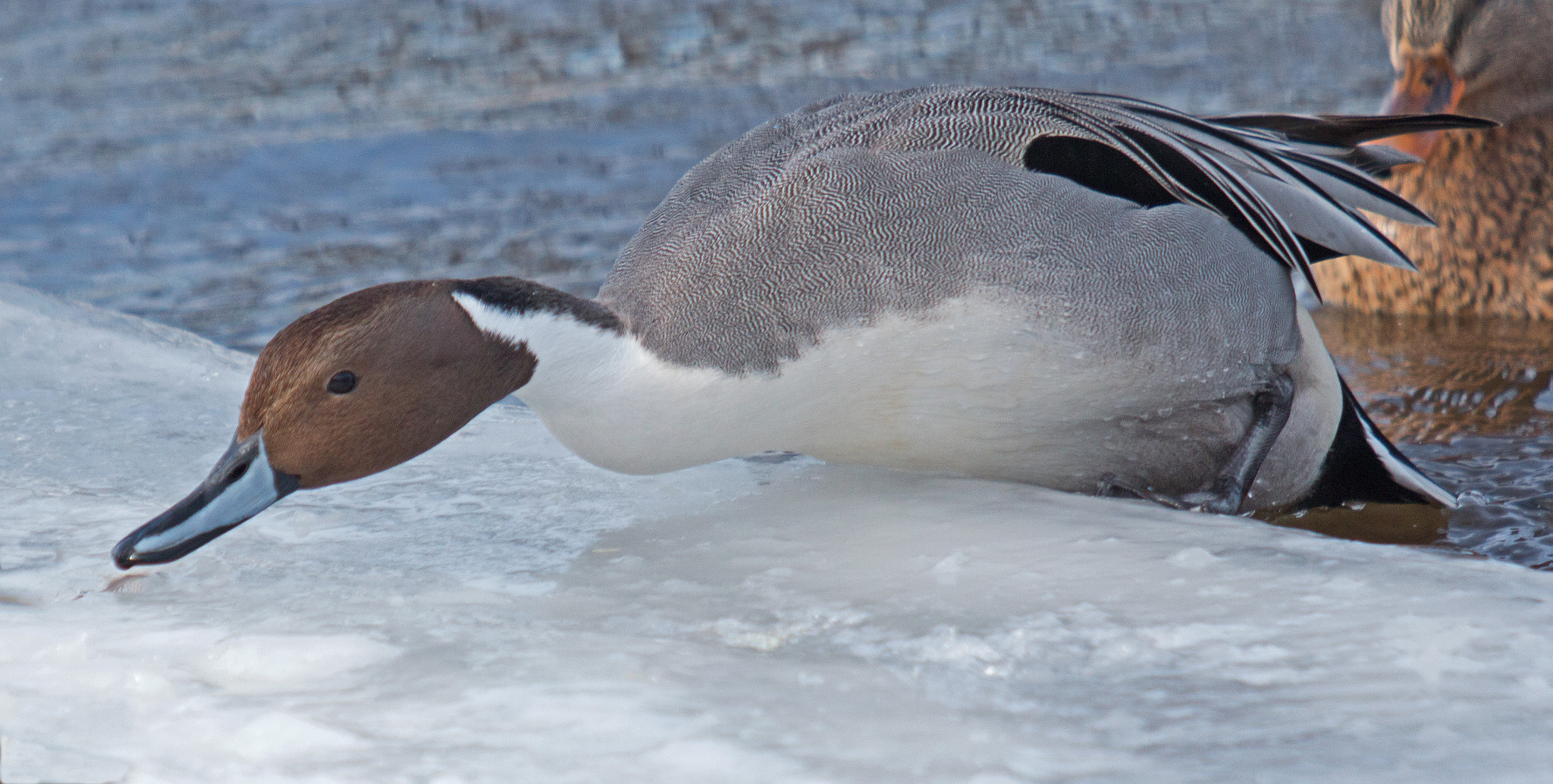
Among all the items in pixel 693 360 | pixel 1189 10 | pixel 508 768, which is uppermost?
pixel 1189 10

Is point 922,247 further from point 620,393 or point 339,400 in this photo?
point 339,400

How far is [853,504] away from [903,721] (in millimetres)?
959

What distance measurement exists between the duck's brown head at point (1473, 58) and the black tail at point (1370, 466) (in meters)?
1.73

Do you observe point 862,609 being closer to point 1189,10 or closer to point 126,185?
point 126,185

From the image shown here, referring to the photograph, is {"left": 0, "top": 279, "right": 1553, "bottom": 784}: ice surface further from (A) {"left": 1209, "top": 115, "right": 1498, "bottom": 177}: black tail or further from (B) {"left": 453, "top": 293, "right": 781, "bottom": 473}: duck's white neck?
(A) {"left": 1209, "top": 115, "right": 1498, "bottom": 177}: black tail

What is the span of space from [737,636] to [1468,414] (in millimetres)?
2390

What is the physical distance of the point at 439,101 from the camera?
6.76m

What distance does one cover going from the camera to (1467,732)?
1.80 meters

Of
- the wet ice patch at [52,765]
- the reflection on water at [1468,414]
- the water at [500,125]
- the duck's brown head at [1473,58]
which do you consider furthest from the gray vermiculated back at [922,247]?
the duck's brown head at [1473,58]

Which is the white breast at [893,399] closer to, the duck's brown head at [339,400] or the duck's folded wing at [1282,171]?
the duck's brown head at [339,400]

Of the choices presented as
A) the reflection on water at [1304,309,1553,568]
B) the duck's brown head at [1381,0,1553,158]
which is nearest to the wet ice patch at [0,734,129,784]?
the reflection on water at [1304,309,1553,568]

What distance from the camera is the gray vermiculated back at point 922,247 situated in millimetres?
2471

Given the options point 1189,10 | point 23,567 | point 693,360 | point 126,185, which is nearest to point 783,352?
point 693,360

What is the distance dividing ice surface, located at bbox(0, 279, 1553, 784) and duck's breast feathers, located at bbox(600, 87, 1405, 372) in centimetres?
40
